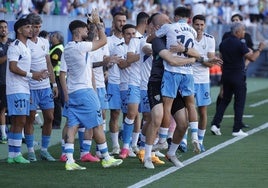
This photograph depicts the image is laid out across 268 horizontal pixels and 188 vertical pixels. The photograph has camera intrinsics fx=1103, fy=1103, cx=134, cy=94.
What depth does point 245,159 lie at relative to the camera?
16.2m

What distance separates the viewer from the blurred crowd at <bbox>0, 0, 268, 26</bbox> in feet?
95.9

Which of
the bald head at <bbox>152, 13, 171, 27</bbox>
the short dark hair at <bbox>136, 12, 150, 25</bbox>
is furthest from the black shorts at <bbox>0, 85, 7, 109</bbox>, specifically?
the bald head at <bbox>152, 13, 171, 27</bbox>

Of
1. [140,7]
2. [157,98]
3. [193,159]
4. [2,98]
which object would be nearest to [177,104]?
[157,98]

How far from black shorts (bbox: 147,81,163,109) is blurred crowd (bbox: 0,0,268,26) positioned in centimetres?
1103

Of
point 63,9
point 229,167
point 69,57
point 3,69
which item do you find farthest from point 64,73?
point 63,9

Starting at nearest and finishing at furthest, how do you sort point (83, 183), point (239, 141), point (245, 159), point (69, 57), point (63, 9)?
point (83, 183) < point (69, 57) < point (245, 159) < point (239, 141) < point (63, 9)

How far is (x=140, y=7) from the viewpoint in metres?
39.7

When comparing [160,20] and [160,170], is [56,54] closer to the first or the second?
[160,20]

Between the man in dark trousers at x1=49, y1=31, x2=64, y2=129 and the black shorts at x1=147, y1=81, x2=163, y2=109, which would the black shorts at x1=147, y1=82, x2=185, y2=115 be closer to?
the black shorts at x1=147, y1=81, x2=163, y2=109

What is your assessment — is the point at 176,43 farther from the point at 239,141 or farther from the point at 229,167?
the point at 239,141

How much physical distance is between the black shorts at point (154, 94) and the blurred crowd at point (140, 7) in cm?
1103


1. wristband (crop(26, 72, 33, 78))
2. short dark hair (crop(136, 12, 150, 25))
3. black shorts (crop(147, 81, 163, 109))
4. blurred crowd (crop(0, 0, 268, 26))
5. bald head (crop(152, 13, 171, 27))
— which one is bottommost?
blurred crowd (crop(0, 0, 268, 26))

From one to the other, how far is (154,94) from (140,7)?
2459 cm

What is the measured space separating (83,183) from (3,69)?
6463 millimetres
